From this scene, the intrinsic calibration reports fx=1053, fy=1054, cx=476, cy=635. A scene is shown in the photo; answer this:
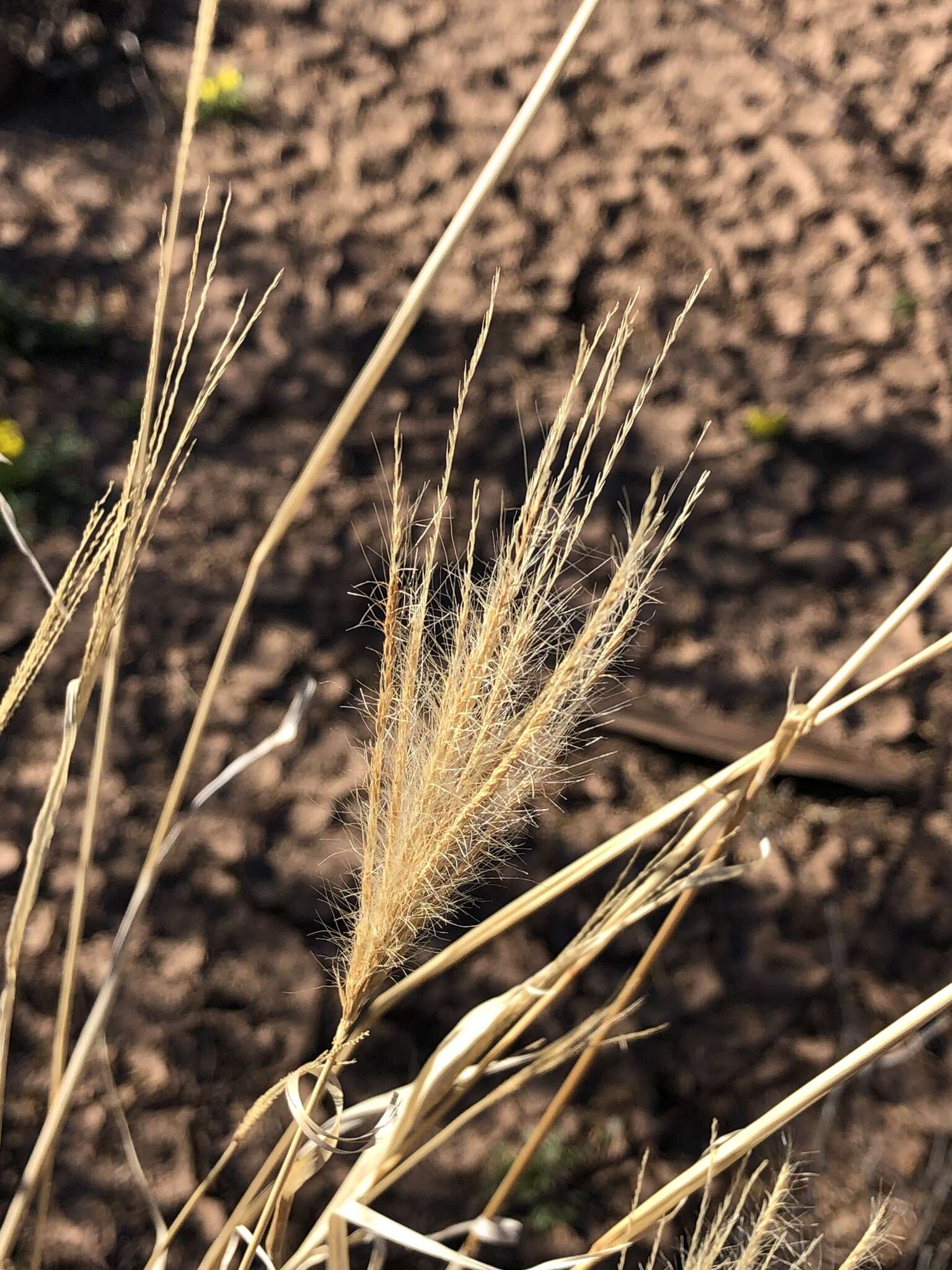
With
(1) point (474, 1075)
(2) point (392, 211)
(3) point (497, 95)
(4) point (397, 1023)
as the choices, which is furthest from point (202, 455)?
(1) point (474, 1075)

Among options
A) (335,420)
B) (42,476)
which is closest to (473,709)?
(335,420)

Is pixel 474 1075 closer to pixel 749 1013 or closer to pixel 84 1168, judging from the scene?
pixel 84 1168

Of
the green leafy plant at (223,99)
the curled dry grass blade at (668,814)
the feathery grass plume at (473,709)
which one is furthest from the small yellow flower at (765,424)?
the feathery grass plume at (473,709)

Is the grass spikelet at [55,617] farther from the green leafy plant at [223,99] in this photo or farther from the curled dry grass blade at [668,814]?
the green leafy plant at [223,99]

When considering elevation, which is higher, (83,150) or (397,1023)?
(83,150)

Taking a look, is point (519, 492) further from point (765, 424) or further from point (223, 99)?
point (223, 99)

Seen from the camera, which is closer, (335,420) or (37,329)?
(335,420)
